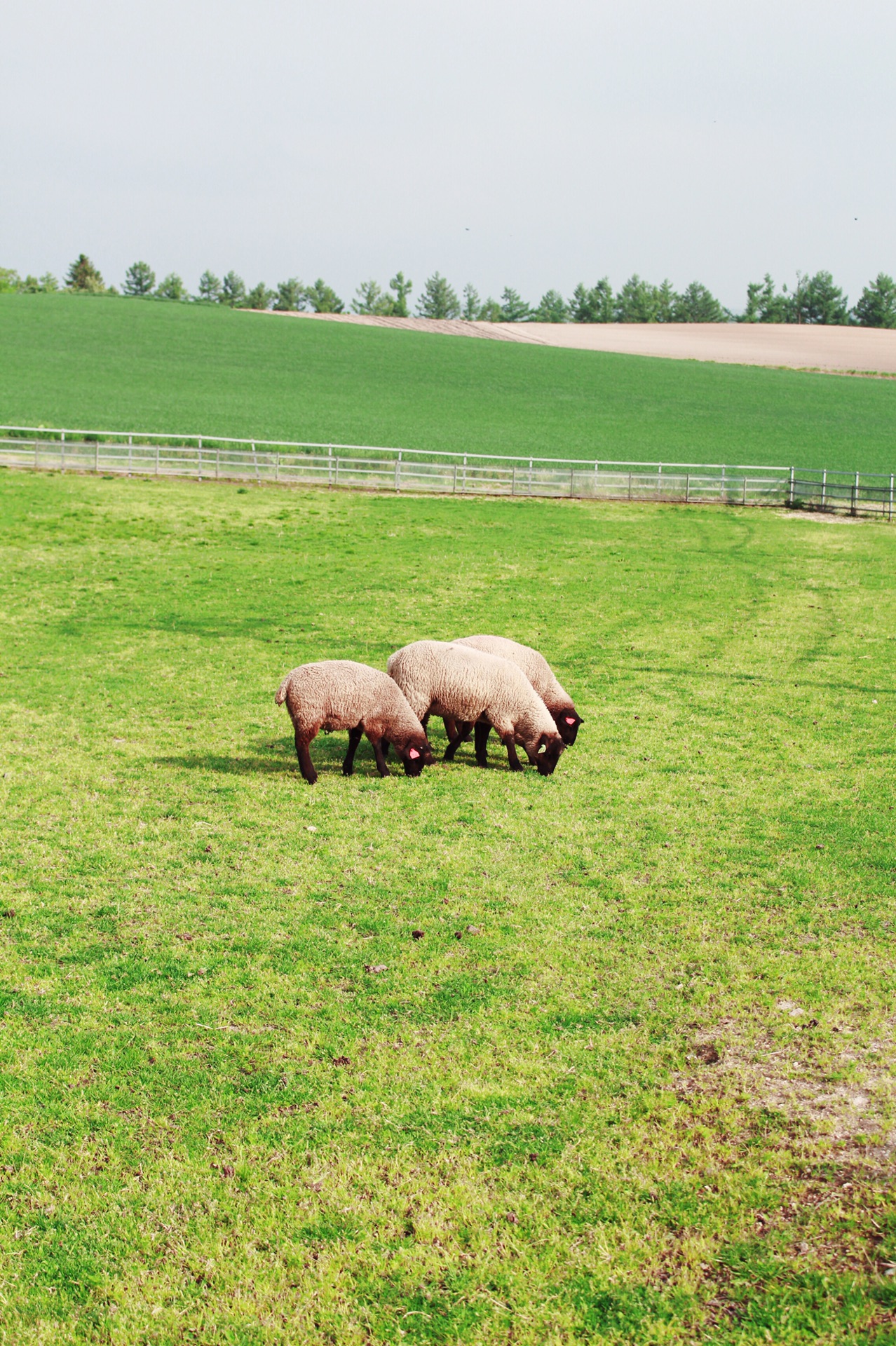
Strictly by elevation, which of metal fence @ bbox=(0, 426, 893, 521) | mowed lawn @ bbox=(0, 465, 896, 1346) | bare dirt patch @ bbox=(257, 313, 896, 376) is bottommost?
mowed lawn @ bbox=(0, 465, 896, 1346)

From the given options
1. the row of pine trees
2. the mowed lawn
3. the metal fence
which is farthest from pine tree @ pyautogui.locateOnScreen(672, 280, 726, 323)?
the mowed lawn

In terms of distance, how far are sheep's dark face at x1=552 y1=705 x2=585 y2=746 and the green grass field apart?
105 ft

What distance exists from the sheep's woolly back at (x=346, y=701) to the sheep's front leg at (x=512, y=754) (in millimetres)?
997

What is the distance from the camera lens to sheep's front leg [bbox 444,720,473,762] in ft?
40.5

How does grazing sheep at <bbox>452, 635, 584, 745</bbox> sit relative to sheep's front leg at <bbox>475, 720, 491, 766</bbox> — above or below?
above

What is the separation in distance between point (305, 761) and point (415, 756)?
1.14 metres

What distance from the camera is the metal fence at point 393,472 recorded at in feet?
117

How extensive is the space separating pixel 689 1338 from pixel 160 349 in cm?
7077

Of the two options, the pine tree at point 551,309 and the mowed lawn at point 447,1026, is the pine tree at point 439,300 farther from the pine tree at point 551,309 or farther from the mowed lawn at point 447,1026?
the mowed lawn at point 447,1026

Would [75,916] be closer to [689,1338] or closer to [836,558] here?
[689,1338]

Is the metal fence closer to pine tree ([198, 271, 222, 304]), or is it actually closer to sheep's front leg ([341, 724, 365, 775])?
sheep's front leg ([341, 724, 365, 775])

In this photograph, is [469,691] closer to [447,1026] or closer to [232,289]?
[447,1026]

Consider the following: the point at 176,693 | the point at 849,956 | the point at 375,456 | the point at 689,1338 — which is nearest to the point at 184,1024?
the point at 689,1338

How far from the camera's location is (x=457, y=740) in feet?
40.6
